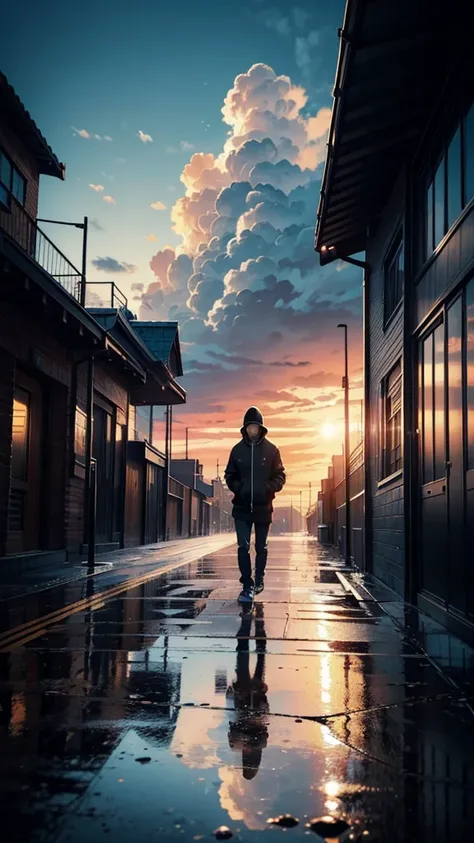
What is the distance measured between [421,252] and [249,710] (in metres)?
6.92

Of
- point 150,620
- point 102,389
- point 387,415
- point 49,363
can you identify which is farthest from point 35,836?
point 102,389

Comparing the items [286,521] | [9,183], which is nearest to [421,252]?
[9,183]

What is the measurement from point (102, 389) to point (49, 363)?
5.13 metres

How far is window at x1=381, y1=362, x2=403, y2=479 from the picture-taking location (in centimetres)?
1147

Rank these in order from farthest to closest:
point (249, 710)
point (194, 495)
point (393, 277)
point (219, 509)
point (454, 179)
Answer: point (219, 509) < point (194, 495) < point (393, 277) < point (454, 179) < point (249, 710)

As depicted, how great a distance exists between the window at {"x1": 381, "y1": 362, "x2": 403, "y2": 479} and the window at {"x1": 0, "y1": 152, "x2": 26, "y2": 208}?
8079 millimetres

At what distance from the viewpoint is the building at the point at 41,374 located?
13070 millimetres

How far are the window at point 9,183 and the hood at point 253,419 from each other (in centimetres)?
799

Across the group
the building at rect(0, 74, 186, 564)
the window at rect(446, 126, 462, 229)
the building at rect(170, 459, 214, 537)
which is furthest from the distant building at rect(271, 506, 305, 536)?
the window at rect(446, 126, 462, 229)

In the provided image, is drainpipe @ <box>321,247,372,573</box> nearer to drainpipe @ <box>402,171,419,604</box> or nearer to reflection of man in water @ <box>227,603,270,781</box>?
drainpipe @ <box>402,171,419,604</box>

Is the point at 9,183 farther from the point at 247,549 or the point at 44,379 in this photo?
the point at 247,549

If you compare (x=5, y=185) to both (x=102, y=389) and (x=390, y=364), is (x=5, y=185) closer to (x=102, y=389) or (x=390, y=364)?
(x=102, y=389)

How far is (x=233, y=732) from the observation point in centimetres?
373

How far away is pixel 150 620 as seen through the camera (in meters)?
7.65
